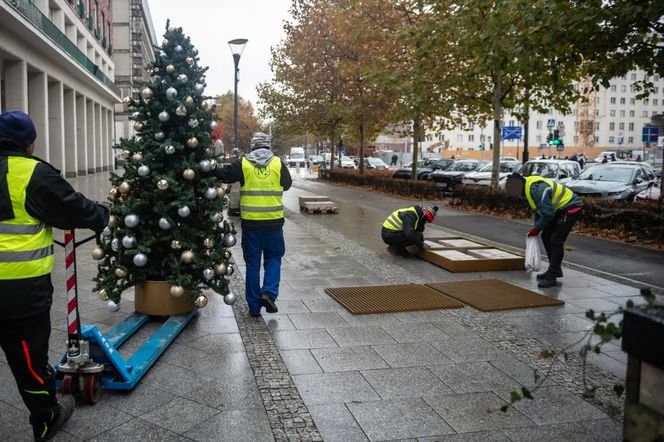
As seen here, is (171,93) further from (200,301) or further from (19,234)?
(19,234)

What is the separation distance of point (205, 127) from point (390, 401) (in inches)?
129

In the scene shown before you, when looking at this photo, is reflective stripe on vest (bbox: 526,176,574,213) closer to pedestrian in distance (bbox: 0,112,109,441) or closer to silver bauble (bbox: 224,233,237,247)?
silver bauble (bbox: 224,233,237,247)

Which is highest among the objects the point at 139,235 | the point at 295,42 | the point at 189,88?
the point at 295,42

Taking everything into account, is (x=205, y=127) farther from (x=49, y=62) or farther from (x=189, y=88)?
(x=49, y=62)

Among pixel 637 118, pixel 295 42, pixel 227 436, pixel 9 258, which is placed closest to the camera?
pixel 9 258

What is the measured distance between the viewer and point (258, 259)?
6184 millimetres

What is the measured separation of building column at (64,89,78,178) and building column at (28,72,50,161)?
212 inches

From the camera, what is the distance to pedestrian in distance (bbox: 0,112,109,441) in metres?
3.19

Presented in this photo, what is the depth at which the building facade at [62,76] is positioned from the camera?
75.8 ft

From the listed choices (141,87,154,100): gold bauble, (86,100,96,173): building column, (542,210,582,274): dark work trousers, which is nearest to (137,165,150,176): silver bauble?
(141,87,154,100): gold bauble

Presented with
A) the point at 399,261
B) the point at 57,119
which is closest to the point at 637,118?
the point at 57,119

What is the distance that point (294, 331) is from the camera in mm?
5664

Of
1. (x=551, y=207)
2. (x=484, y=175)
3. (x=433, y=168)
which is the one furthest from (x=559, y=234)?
(x=433, y=168)

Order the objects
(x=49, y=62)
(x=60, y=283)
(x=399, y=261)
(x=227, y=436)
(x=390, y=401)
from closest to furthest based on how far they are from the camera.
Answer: (x=227, y=436) → (x=390, y=401) → (x=60, y=283) → (x=399, y=261) → (x=49, y=62)
